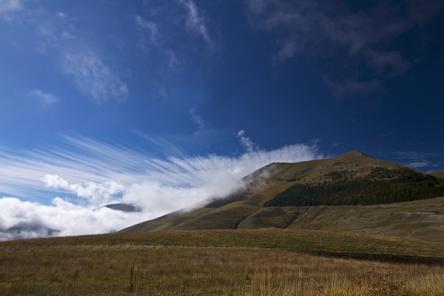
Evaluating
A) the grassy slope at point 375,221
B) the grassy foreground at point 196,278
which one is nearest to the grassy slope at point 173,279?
the grassy foreground at point 196,278

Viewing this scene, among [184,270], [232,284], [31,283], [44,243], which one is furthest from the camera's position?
[44,243]

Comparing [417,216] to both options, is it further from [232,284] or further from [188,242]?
[232,284]

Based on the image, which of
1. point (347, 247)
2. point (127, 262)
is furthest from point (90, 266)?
point (347, 247)

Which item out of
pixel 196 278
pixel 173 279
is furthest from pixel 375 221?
pixel 173 279

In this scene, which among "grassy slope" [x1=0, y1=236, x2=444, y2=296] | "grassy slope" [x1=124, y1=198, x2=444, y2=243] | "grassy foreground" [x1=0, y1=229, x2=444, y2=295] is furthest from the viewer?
"grassy slope" [x1=124, y1=198, x2=444, y2=243]

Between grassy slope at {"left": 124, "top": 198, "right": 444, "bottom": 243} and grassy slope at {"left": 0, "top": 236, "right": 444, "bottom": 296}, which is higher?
grassy slope at {"left": 124, "top": 198, "right": 444, "bottom": 243}

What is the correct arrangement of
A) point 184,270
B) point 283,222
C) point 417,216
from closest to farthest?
point 184,270
point 417,216
point 283,222

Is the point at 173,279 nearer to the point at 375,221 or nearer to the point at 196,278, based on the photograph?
the point at 196,278

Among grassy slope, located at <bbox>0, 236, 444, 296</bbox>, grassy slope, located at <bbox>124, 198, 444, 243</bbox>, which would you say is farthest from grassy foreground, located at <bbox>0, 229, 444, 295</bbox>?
grassy slope, located at <bbox>124, 198, 444, 243</bbox>

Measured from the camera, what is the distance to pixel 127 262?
2359 cm

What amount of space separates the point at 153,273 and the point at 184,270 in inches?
83.3

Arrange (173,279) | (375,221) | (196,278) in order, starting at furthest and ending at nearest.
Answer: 1. (375,221)
2. (196,278)
3. (173,279)

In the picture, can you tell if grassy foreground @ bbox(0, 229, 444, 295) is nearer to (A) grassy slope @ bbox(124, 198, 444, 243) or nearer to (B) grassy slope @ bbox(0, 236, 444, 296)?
(B) grassy slope @ bbox(0, 236, 444, 296)

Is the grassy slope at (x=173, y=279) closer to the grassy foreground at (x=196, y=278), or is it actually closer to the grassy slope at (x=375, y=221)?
the grassy foreground at (x=196, y=278)
